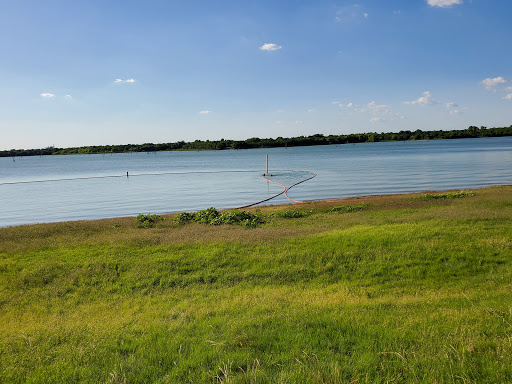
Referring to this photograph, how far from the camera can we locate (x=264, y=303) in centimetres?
739

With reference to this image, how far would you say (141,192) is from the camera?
4003 centimetres

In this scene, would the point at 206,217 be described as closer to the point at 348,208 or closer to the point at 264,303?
the point at 348,208

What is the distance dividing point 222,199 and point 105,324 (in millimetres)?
25954

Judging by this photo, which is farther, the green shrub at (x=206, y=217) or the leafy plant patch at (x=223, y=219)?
the green shrub at (x=206, y=217)

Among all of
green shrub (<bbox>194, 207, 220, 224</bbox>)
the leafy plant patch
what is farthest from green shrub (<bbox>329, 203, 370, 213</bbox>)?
green shrub (<bbox>194, 207, 220, 224</bbox>)

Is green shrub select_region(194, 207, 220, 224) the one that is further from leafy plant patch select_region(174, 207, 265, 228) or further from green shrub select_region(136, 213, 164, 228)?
green shrub select_region(136, 213, 164, 228)

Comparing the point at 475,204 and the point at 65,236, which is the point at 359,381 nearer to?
the point at 65,236

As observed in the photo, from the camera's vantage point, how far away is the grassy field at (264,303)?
464 cm

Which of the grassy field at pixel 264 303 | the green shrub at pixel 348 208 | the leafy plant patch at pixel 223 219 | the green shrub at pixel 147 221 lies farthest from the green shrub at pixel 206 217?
the green shrub at pixel 348 208

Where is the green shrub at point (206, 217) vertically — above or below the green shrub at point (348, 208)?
above

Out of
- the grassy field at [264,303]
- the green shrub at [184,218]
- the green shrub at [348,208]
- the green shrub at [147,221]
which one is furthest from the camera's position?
the green shrub at [348,208]

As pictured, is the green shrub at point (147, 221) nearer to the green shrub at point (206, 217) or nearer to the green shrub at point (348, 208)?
the green shrub at point (206, 217)

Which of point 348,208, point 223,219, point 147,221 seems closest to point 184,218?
point 147,221

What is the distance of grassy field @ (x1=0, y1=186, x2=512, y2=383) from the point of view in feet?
15.2
